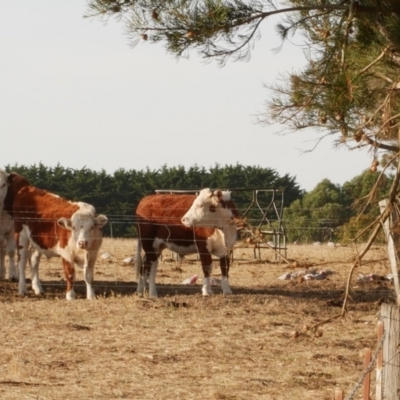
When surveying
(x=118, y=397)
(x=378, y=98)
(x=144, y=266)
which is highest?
(x=378, y=98)

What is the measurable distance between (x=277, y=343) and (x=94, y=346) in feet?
5.64

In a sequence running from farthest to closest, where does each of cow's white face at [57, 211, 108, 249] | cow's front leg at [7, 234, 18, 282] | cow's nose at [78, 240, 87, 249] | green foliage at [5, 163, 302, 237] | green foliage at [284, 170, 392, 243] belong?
green foliage at [5, 163, 302, 237], green foliage at [284, 170, 392, 243], cow's front leg at [7, 234, 18, 282], cow's white face at [57, 211, 108, 249], cow's nose at [78, 240, 87, 249]

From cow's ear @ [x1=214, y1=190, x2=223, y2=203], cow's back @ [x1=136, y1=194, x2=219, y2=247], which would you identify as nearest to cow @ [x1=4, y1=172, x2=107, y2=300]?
cow's back @ [x1=136, y1=194, x2=219, y2=247]

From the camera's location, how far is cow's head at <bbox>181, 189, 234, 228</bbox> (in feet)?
47.6

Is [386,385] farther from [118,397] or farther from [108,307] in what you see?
[108,307]

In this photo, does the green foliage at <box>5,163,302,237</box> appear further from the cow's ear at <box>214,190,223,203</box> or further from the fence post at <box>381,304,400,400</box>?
the fence post at <box>381,304,400,400</box>

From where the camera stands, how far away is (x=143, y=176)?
139 ft

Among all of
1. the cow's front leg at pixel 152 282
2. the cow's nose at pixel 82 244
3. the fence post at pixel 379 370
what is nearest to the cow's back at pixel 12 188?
the cow's nose at pixel 82 244

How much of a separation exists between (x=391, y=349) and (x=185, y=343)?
4066 mm

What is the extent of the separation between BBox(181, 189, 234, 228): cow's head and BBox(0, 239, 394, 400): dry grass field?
960 mm

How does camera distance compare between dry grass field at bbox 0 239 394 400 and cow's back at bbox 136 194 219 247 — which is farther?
cow's back at bbox 136 194 219 247

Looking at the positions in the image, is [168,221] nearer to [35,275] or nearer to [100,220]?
[100,220]

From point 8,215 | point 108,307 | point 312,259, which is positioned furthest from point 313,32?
point 312,259

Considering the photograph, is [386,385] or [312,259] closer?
[386,385]
